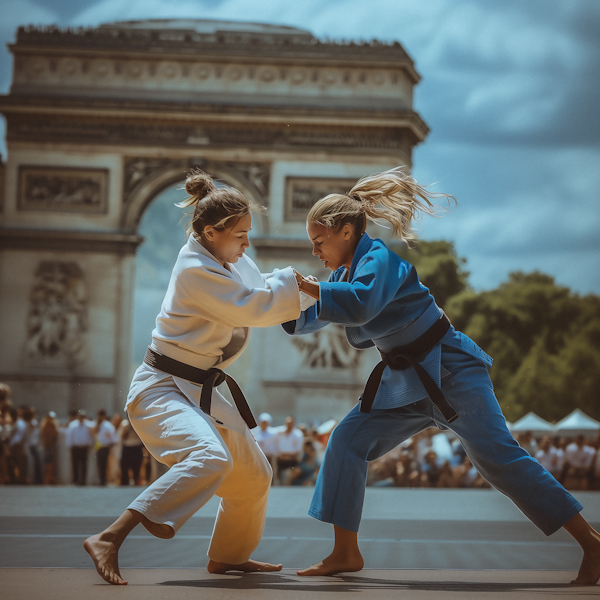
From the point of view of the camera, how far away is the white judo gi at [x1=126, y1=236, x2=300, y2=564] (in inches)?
142

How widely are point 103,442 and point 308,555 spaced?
9681 millimetres

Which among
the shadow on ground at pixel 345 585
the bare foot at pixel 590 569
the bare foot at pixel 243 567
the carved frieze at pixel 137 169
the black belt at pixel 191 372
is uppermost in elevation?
the carved frieze at pixel 137 169

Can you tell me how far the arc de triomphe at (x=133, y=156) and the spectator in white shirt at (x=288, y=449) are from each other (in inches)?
295

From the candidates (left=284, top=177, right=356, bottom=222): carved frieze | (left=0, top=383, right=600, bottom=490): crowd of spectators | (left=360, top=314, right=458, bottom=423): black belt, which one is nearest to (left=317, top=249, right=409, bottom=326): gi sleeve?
(left=360, top=314, right=458, bottom=423): black belt

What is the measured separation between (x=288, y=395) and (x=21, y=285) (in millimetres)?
6364

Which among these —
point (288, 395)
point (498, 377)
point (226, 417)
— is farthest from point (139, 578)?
point (498, 377)

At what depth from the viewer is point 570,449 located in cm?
1554

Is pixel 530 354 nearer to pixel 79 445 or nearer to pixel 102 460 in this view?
pixel 102 460

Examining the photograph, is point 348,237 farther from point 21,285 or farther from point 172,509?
point 21,285

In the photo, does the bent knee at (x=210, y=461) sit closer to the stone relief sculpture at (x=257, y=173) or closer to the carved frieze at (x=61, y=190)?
the stone relief sculpture at (x=257, y=173)

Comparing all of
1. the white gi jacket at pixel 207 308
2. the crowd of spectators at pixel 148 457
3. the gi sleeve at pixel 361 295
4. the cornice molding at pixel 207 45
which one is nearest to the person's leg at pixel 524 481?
the gi sleeve at pixel 361 295

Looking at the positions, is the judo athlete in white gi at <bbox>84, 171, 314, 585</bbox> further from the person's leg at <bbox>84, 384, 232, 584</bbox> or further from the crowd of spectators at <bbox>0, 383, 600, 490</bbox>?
the crowd of spectators at <bbox>0, 383, 600, 490</bbox>

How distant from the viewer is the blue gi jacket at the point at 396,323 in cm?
384

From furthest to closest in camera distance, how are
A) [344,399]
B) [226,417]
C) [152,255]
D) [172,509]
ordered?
1. [152,255]
2. [344,399]
3. [226,417]
4. [172,509]
